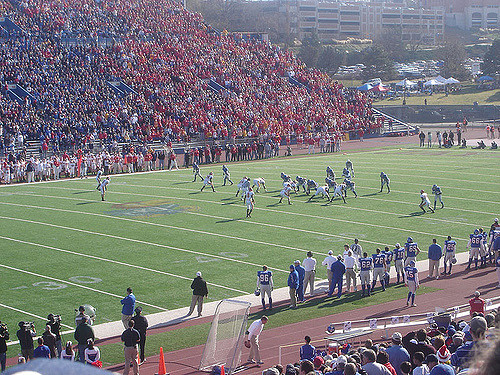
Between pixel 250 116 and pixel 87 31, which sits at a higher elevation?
pixel 87 31

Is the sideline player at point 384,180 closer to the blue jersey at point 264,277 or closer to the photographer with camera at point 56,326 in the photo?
the blue jersey at point 264,277

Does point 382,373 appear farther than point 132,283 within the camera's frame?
No

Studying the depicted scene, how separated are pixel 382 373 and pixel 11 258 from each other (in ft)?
49.8

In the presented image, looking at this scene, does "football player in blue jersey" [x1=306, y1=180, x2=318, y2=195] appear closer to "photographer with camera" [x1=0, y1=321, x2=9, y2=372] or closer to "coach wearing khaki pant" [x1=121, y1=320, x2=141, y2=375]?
"coach wearing khaki pant" [x1=121, y1=320, x2=141, y2=375]

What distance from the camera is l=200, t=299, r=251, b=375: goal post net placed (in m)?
12.1

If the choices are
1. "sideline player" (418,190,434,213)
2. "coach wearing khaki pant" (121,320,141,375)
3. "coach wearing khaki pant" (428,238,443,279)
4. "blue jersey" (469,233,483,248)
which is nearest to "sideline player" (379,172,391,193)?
"sideline player" (418,190,434,213)

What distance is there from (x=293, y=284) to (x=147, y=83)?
34.6 meters

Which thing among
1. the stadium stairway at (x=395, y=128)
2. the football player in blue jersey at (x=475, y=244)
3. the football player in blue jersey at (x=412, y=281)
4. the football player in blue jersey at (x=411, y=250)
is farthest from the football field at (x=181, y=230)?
the stadium stairway at (x=395, y=128)

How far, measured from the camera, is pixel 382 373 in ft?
23.2

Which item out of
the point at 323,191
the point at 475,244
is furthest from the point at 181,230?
the point at 475,244

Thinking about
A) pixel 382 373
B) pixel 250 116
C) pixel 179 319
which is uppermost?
pixel 250 116

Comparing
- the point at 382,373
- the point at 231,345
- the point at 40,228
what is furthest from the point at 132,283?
the point at 382,373

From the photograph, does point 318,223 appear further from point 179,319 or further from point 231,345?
point 231,345

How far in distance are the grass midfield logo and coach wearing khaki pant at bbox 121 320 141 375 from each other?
46.2 feet
